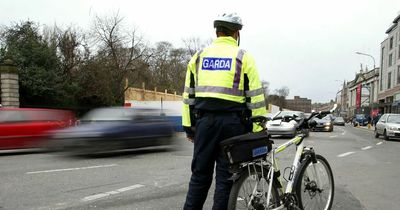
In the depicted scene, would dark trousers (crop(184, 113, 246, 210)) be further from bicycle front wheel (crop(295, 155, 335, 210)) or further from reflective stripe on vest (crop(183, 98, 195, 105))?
bicycle front wheel (crop(295, 155, 335, 210))

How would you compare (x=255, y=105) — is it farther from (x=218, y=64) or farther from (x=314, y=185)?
(x=314, y=185)

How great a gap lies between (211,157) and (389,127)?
69.5 feet

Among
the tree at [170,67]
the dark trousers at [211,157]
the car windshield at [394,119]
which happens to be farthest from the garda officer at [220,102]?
the tree at [170,67]

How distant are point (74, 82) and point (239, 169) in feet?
120

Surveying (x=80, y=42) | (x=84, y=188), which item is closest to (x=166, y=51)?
(x=80, y=42)

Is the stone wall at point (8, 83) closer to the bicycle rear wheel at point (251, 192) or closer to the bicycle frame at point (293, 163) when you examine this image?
the bicycle frame at point (293, 163)

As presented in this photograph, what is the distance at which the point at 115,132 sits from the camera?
39.1ft

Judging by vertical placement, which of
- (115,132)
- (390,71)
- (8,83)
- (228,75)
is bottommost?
(115,132)

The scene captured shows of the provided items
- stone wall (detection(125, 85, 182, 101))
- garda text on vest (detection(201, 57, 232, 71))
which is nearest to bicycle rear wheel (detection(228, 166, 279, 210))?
garda text on vest (detection(201, 57, 232, 71))

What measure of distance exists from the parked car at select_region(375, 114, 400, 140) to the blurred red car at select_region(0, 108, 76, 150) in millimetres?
16421

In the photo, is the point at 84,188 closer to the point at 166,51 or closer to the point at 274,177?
the point at 274,177

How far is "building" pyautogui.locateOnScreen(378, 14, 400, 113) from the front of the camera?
64500mm

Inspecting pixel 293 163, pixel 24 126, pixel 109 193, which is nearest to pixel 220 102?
pixel 293 163

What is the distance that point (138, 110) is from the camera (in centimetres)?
1316
